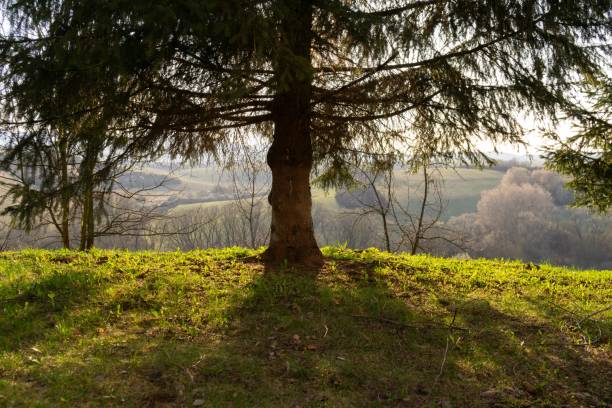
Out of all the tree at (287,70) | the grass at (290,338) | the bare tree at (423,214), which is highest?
the tree at (287,70)

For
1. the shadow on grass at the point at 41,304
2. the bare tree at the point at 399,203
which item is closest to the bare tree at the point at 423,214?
the bare tree at the point at 399,203

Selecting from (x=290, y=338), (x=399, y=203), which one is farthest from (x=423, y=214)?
(x=290, y=338)

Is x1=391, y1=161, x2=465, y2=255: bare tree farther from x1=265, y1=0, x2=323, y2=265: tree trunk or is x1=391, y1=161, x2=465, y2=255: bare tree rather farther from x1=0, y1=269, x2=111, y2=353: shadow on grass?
x1=0, y1=269, x2=111, y2=353: shadow on grass

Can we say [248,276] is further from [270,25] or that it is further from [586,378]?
[586,378]

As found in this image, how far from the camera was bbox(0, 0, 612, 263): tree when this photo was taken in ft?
15.2

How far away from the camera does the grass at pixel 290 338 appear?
3.95m

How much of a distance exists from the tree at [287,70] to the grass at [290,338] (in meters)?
1.63

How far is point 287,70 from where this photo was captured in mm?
4570

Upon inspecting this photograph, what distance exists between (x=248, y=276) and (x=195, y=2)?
3.67 m

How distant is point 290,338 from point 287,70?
269 cm

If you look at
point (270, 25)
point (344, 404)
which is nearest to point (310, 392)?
point (344, 404)

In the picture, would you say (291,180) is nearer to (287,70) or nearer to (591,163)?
(287,70)

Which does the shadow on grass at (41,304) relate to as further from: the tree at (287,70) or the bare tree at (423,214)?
the bare tree at (423,214)

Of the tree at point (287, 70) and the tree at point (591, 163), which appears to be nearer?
the tree at point (287, 70)
